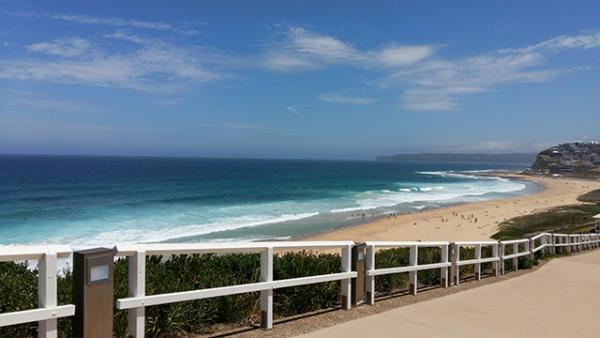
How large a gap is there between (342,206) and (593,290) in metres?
42.0

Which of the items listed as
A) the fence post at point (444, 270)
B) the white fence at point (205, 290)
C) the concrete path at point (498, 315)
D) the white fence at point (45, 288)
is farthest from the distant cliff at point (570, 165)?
the white fence at point (45, 288)

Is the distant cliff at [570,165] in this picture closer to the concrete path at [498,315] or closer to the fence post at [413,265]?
the concrete path at [498,315]

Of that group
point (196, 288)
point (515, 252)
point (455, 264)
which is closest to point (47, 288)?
point (196, 288)

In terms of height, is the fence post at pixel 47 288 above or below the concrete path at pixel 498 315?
above

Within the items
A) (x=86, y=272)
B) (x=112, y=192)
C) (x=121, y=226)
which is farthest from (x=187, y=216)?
(x=86, y=272)

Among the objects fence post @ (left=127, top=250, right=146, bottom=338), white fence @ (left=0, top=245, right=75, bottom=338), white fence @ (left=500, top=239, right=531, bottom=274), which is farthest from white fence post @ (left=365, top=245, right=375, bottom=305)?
white fence @ (left=500, top=239, right=531, bottom=274)

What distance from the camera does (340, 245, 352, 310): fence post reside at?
6445 mm

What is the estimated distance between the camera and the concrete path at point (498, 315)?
571 centimetres

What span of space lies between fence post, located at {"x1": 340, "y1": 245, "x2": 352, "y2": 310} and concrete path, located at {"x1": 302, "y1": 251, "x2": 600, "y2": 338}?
1.51 ft

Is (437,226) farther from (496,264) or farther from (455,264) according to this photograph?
(455,264)

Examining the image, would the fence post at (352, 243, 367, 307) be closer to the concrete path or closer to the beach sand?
the concrete path

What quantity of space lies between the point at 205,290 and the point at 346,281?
2199 mm

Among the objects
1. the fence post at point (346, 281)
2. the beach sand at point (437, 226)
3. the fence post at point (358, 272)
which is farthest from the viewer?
the beach sand at point (437, 226)

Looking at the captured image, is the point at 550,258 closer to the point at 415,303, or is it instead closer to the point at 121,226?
the point at 415,303
